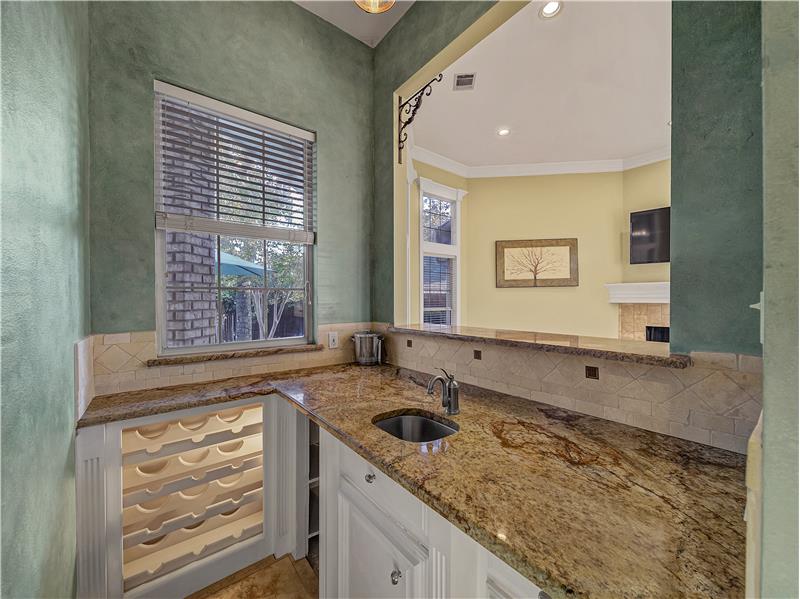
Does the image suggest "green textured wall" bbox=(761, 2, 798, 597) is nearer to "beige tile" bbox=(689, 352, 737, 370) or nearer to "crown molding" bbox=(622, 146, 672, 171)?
"beige tile" bbox=(689, 352, 737, 370)

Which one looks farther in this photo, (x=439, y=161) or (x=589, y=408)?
(x=439, y=161)

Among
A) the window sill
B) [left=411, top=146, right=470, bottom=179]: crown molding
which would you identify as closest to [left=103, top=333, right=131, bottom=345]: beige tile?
the window sill

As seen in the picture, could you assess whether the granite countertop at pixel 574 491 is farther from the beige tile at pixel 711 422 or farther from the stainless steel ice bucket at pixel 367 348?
the stainless steel ice bucket at pixel 367 348

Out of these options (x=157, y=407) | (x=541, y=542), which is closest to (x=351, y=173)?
(x=157, y=407)

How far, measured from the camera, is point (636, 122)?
11.6 ft

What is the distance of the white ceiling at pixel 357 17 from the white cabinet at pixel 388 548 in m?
2.61

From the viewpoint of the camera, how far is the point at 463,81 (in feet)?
9.11

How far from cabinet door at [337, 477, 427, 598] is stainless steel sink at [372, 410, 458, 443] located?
0.26 meters

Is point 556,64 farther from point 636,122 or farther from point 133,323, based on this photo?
point 133,323

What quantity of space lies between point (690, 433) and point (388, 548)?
1028 mm

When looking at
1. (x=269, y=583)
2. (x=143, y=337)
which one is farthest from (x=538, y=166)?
(x=269, y=583)

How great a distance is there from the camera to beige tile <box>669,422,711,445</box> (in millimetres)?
1027

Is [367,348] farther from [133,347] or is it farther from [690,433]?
[690,433]

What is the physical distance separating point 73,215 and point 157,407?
818 millimetres
